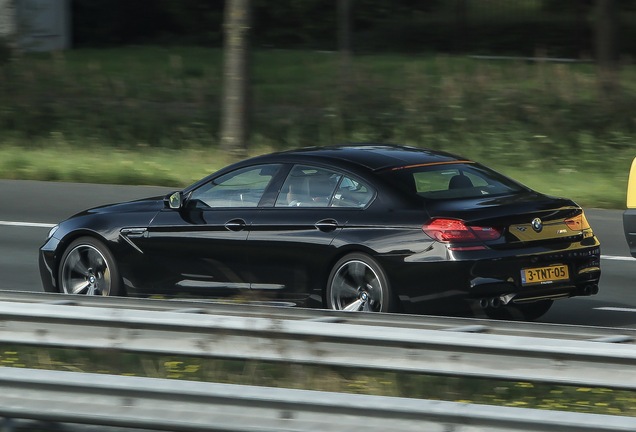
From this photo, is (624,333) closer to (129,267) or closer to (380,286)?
(380,286)

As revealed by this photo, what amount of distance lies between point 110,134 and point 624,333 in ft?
53.0

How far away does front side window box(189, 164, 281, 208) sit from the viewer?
9.80m

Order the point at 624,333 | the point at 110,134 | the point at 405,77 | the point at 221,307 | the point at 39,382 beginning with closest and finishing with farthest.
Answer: the point at 39,382 → the point at 624,333 → the point at 221,307 → the point at 110,134 → the point at 405,77

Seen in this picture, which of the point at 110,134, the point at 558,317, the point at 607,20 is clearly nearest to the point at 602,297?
the point at 558,317

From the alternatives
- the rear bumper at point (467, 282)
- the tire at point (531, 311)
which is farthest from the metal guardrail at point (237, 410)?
the tire at point (531, 311)

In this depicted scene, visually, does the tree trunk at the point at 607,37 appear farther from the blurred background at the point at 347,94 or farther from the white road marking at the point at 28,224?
the white road marking at the point at 28,224

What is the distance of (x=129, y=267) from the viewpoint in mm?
10109

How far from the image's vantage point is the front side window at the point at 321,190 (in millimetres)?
9328

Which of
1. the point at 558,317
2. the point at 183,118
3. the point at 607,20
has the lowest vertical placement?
the point at 558,317

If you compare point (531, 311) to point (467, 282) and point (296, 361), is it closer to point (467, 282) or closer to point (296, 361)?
point (467, 282)

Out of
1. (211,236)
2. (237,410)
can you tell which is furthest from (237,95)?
(237,410)

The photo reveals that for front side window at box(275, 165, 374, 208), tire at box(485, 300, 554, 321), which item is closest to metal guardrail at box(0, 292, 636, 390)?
front side window at box(275, 165, 374, 208)

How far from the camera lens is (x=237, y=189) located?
390 inches

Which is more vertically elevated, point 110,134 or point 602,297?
point 110,134
